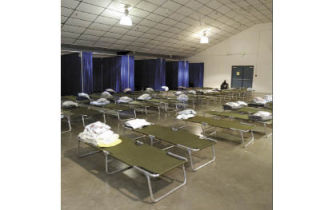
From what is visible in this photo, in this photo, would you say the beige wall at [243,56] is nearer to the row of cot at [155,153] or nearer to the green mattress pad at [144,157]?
the row of cot at [155,153]

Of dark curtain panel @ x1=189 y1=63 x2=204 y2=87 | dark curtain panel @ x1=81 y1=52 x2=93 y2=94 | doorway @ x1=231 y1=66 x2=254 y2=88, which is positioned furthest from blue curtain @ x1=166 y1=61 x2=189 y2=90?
dark curtain panel @ x1=81 y1=52 x2=93 y2=94

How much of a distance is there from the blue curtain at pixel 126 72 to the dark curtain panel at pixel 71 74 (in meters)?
2.01

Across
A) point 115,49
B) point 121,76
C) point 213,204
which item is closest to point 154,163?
point 213,204

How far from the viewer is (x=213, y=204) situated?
194 centimetres

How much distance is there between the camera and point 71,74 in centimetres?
844

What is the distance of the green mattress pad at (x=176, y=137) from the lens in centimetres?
271

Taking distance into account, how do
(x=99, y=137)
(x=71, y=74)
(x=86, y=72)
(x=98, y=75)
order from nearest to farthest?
(x=99, y=137)
(x=86, y=72)
(x=71, y=74)
(x=98, y=75)

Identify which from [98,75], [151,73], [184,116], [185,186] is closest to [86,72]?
[98,75]

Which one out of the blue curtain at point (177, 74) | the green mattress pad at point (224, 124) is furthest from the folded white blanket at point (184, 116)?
the blue curtain at point (177, 74)

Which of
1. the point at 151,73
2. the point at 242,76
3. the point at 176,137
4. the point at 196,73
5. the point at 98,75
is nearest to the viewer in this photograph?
the point at 176,137

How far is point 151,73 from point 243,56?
5.88 m

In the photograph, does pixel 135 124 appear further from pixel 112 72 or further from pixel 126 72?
pixel 112 72

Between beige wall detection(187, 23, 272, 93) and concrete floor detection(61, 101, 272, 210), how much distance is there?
373 inches
